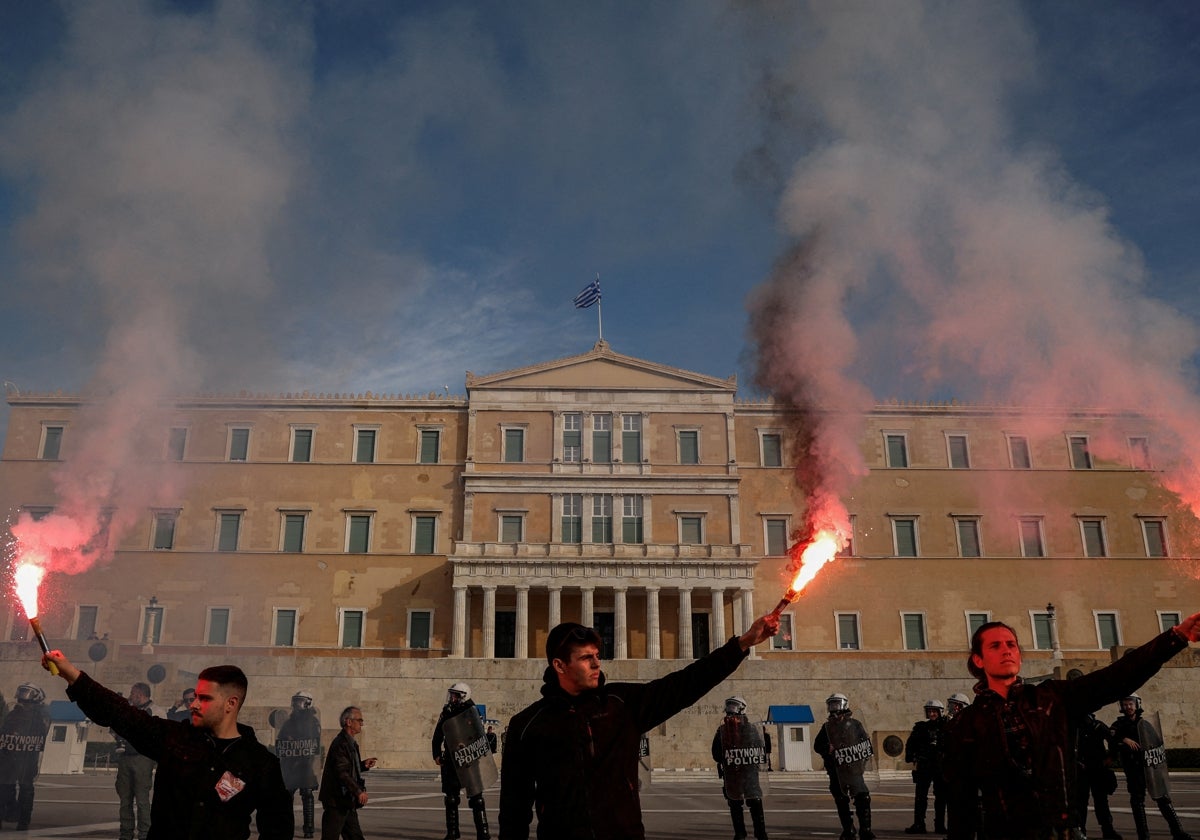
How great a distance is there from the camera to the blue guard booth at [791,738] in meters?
25.1

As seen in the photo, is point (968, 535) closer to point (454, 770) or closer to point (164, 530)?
point (164, 530)

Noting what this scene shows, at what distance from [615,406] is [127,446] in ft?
→ 66.4

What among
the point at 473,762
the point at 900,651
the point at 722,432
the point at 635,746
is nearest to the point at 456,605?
the point at 722,432

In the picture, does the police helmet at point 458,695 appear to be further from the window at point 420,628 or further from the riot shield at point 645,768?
the window at point 420,628

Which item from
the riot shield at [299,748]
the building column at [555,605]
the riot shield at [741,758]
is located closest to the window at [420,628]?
the building column at [555,605]

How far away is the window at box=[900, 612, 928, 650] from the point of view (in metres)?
40.8

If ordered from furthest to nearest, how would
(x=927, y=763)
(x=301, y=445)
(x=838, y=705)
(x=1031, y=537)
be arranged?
(x=301, y=445)
(x=1031, y=537)
(x=927, y=763)
(x=838, y=705)

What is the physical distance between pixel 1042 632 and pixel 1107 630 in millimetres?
2715

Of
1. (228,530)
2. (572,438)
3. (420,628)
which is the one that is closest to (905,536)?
(572,438)

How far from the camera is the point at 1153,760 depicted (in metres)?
10.7

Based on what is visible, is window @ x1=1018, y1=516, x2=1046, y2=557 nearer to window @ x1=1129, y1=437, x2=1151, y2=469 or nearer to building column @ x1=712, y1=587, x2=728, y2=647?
window @ x1=1129, y1=437, x2=1151, y2=469

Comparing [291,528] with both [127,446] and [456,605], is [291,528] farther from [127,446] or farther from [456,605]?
[127,446]

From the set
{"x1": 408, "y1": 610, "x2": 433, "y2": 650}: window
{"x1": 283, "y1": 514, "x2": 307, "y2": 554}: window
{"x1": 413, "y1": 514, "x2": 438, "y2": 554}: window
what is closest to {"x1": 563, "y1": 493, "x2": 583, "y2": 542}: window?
{"x1": 413, "y1": 514, "x2": 438, "y2": 554}: window

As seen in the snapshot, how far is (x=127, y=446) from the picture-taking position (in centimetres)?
3106
